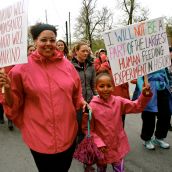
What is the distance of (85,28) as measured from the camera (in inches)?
1558

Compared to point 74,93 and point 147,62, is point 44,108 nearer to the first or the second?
point 74,93

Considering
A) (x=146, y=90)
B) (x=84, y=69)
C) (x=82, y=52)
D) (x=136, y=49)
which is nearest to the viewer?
(x=146, y=90)

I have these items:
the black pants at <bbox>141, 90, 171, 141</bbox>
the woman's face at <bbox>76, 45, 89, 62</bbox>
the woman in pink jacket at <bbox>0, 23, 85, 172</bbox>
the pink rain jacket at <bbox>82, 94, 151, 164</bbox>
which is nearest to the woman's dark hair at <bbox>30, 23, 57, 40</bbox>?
the woman in pink jacket at <bbox>0, 23, 85, 172</bbox>

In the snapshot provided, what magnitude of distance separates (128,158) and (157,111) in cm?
80

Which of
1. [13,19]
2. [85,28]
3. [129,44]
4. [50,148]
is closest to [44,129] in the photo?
[50,148]

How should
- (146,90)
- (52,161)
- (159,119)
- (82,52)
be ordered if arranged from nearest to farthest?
(52,161)
(146,90)
(82,52)
(159,119)

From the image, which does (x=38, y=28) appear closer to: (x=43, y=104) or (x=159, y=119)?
(x=43, y=104)

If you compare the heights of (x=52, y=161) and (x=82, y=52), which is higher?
(x=82, y=52)

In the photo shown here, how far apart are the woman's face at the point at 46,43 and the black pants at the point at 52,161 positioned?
81 centimetres

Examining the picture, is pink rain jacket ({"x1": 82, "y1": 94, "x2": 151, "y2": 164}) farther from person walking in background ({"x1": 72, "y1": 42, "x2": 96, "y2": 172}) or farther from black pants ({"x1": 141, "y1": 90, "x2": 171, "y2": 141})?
black pants ({"x1": 141, "y1": 90, "x2": 171, "y2": 141})

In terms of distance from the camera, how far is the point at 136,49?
3.23 metres

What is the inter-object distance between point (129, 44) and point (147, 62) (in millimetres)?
266

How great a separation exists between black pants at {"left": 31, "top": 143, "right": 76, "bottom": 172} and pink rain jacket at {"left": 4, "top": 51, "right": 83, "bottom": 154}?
0.18ft

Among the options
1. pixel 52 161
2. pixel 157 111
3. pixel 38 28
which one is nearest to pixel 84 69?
pixel 157 111
